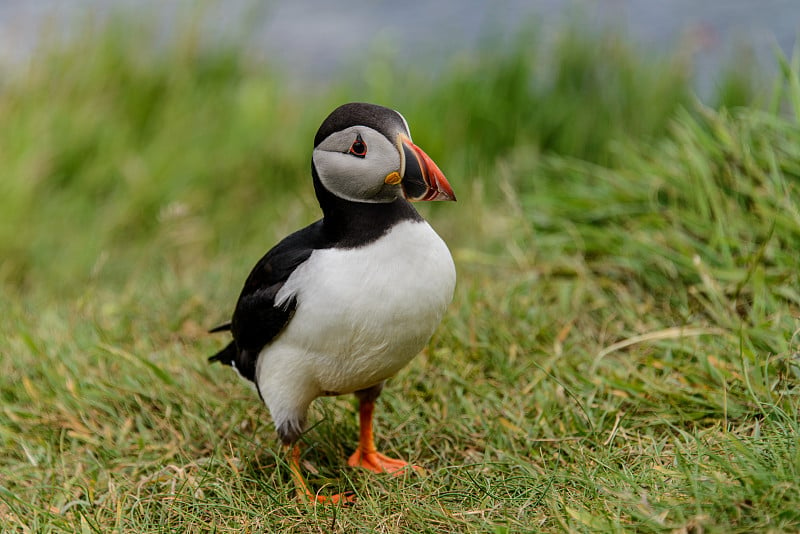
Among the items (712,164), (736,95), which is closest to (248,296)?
(712,164)

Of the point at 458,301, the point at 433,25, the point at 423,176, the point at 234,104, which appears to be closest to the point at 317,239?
the point at 423,176

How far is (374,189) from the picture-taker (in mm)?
2506

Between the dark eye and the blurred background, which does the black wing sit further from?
the blurred background

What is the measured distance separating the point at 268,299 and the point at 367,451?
0.66 meters

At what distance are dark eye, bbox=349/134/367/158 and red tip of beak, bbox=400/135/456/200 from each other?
11cm

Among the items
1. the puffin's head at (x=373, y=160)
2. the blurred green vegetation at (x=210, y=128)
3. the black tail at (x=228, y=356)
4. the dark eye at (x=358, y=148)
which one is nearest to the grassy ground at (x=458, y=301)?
the blurred green vegetation at (x=210, y=128)

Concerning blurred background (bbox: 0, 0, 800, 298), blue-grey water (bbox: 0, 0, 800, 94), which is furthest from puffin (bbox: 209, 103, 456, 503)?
blue-grey water (bbox: 0, 0, 800, 94)

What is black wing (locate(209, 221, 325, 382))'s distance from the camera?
269cm

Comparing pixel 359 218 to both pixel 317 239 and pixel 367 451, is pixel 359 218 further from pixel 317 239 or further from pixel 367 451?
pixel 367 451

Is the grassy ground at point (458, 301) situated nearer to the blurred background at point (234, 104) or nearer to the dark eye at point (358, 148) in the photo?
the blurred background at point (234, 104)

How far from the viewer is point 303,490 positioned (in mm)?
2779

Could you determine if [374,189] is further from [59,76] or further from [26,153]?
[59,76]

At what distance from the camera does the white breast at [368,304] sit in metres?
2.50

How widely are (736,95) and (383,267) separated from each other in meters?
3.56
